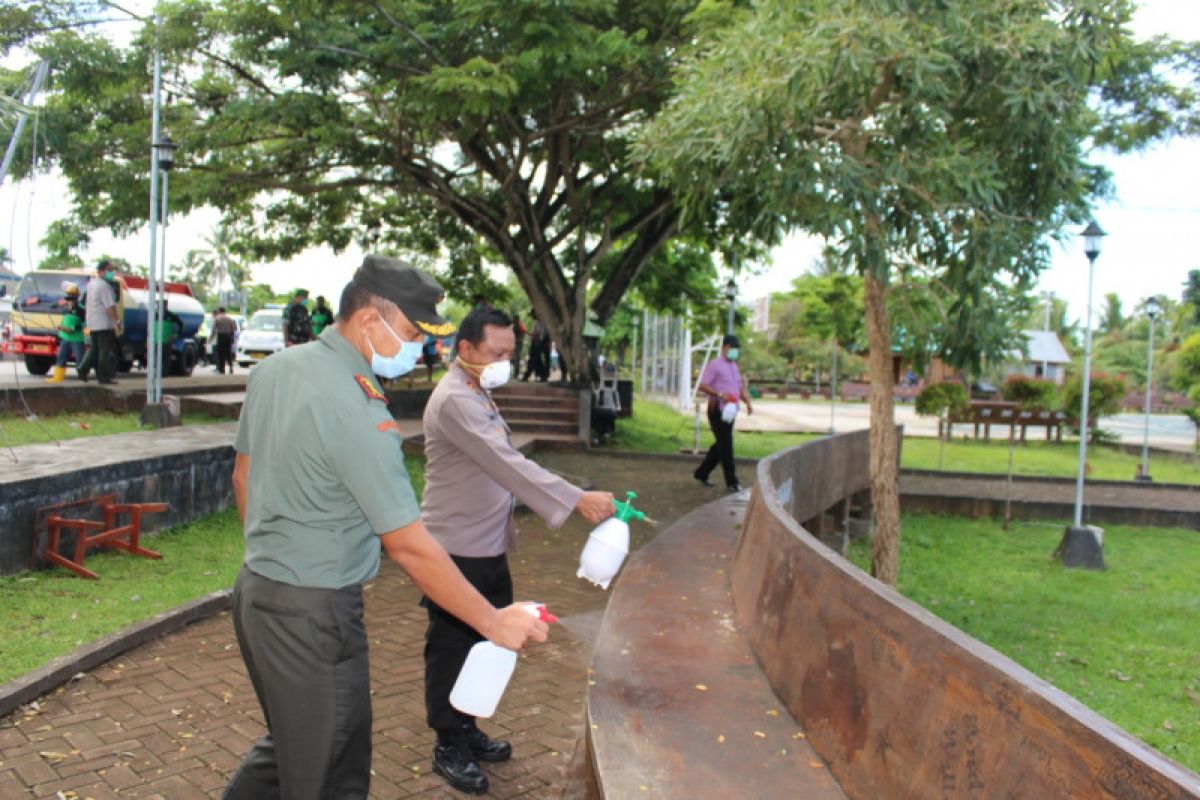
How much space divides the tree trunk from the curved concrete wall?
3855mm

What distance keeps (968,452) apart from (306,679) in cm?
2045

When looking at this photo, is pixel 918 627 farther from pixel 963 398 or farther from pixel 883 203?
pixel 963 398

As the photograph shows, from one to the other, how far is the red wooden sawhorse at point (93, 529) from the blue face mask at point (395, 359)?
13.5 feet

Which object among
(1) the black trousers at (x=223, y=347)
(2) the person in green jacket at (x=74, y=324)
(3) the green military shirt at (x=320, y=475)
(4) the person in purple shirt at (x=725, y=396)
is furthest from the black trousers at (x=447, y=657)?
(1) the black trousers at (x=223, y=347)

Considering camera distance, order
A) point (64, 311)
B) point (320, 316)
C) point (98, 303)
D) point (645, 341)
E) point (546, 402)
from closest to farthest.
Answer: point (98, 303) < point (64, 311) < point (546, 402) < point (320, 316) < point (645, 341)

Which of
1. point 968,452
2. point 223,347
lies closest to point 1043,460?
point 968,452

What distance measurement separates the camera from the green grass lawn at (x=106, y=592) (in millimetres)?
4641

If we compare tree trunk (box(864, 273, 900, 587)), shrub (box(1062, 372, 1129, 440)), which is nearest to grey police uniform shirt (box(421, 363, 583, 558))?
tree trunk (box(864, 273, 900, 587))

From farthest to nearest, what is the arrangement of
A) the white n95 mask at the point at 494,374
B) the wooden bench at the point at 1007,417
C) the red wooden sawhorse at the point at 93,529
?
the wooden bench at the point at 1007,417
the red wooden sawhorse at the point at 93,529
the white n95 mask at the point at 494,374

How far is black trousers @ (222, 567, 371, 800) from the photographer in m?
2.30

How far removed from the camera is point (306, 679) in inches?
90.4

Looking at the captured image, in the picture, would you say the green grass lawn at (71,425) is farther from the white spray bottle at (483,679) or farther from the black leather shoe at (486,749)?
the white spray bottle at (483,679)

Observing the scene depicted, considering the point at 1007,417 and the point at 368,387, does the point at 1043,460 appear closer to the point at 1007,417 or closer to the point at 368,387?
the point at 1007,417

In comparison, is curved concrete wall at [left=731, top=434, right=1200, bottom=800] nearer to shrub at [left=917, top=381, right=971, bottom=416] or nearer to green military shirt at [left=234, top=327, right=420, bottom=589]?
green military shirt at [left=234, top=327, right=420, bottom=589]
